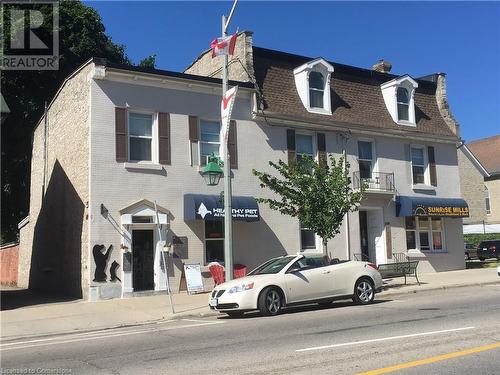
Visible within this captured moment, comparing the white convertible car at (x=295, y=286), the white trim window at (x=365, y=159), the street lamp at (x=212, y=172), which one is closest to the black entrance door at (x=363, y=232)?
the white trim window at (x=365, y=159)

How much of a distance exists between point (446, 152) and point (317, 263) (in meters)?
15.3

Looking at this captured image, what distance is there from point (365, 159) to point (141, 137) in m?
10.0

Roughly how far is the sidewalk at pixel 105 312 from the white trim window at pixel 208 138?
5.06m

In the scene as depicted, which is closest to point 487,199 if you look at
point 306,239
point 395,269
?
point 306,239

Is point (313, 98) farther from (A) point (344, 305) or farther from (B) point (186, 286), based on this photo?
(A) point (344, 305)

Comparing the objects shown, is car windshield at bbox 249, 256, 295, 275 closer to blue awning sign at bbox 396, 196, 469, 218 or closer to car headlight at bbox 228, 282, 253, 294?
car headlight at bbox 228, 282, 253, 294

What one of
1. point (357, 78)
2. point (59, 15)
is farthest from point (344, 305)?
point (59, 15)

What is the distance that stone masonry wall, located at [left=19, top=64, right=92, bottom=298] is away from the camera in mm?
18484

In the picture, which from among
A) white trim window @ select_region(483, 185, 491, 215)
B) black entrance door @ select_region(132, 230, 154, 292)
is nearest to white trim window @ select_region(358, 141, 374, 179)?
black entrance door @ select_region(132, 230, 154, 292)

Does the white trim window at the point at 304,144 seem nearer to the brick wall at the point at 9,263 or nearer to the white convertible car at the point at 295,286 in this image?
the white convertible car at the point at 295,286

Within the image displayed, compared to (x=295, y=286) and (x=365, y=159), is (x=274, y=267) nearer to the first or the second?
(x=295, y=286)

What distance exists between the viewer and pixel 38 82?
28.5 meters

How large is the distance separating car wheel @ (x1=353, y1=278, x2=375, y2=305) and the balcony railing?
9351 millimetres

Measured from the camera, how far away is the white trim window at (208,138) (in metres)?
19.9
